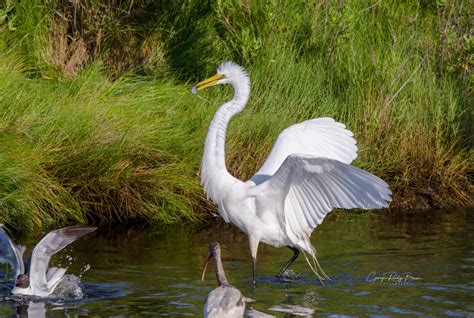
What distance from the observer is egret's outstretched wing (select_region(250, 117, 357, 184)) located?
862 centimetres

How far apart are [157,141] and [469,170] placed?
363cm

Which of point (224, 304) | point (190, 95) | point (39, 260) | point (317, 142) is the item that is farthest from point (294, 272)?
point (190, 95)

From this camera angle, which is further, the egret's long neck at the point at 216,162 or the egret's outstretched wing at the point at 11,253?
the egret's long neck at the point at 216,162

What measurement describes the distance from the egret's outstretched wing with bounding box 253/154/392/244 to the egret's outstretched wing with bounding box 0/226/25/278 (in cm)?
183

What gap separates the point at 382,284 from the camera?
780cm

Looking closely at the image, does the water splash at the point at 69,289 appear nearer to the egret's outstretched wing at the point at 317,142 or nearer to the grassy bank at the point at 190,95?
the grassy bank at the point at 190,95

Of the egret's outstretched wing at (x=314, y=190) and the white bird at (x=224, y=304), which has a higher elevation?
the egret's outstretched wing at (x=314, y=190)

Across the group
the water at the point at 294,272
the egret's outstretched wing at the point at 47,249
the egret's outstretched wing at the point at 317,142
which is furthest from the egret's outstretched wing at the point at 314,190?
the egret's outstretched wing at the point at 47,249

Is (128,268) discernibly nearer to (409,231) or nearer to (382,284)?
(382,284)

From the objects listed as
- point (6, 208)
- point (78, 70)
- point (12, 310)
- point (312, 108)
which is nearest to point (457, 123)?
point (312, 108)

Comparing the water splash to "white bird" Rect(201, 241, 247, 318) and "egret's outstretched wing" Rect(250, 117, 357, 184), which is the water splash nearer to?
"white bird" Rect(201, 241, 247, 318)

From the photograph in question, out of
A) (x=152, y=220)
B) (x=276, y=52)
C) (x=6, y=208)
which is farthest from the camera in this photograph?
(x=276, y=52)

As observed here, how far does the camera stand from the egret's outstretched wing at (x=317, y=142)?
862 cm

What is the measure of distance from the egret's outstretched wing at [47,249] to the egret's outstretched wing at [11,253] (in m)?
0.08
